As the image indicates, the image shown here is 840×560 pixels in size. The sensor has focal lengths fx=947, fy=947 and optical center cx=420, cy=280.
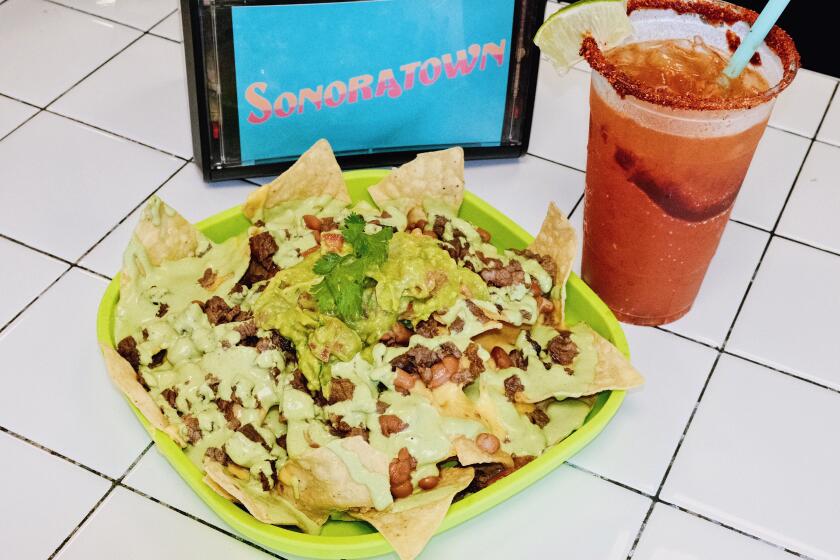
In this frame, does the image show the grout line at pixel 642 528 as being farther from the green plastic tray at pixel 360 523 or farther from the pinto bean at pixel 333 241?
the pinto bean at pixel 333 241

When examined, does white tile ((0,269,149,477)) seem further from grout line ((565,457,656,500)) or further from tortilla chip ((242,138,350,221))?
grout line ((565,457,656,500))

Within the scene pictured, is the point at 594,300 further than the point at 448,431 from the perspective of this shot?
Yes

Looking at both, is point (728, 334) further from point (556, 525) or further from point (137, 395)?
point (137, 395)

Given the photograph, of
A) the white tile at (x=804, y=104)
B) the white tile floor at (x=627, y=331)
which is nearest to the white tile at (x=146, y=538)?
the white tile floor at (x=627, y=331)

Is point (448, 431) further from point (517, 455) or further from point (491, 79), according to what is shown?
point (491, 79)

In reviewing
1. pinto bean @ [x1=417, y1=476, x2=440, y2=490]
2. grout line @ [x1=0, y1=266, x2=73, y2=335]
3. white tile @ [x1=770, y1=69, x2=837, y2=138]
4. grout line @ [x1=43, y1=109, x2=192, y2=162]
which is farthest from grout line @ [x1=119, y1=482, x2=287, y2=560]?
white tile @ [x1=770, y1=69, x2=837, y2=138]

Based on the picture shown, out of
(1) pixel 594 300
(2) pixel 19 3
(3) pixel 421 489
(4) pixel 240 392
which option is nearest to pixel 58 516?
(4) pixel 240 392
